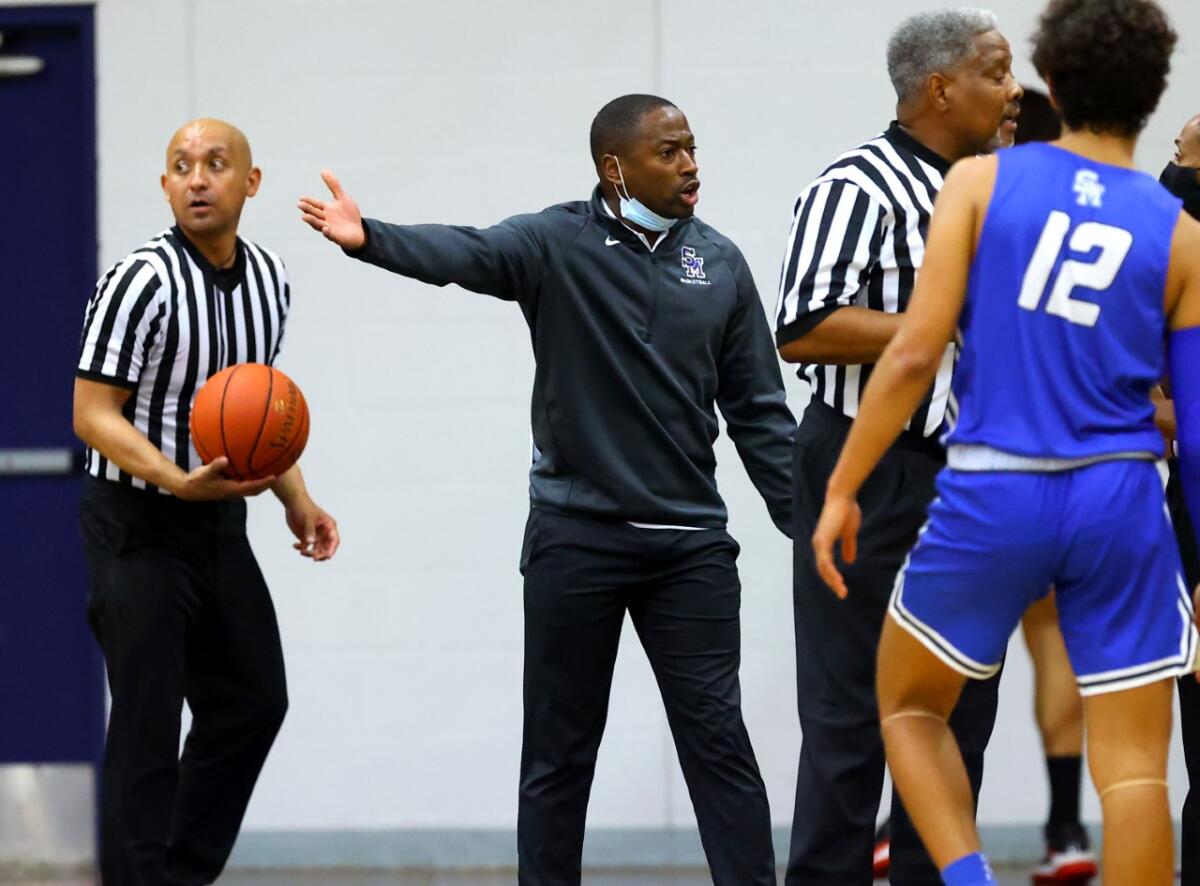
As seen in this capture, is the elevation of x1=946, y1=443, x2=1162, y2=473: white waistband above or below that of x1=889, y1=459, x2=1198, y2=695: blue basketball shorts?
above

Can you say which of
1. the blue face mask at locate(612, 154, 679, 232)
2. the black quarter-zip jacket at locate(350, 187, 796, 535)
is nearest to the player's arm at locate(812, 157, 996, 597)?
the black quarter-zip jacket at locate(350, 187, 796, 535)

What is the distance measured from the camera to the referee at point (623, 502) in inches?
178

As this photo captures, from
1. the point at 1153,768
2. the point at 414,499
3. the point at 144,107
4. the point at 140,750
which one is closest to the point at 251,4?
the point at 144,107

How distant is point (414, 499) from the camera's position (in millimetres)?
6211

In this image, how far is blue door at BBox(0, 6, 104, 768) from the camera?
249 inches

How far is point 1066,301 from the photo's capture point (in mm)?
3367

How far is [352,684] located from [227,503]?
143cm

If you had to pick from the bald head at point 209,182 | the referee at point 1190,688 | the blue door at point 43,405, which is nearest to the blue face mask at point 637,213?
the bald head at point 209,182

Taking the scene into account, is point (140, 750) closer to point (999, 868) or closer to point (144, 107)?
point (144, 107)

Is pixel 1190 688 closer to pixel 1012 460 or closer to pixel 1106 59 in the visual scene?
pixel 1012 460

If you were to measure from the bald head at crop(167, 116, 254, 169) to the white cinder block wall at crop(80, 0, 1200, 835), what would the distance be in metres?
1.13

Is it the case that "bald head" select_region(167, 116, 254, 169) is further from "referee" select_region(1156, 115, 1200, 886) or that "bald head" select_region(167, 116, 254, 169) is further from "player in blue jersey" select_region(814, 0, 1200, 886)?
"referee" select_region(1156, 115, 1200, 886)

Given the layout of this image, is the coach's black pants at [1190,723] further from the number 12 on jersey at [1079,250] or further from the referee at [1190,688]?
the number 12 on jersey at [1079,250]

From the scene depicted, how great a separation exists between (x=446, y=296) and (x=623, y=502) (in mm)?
1860
